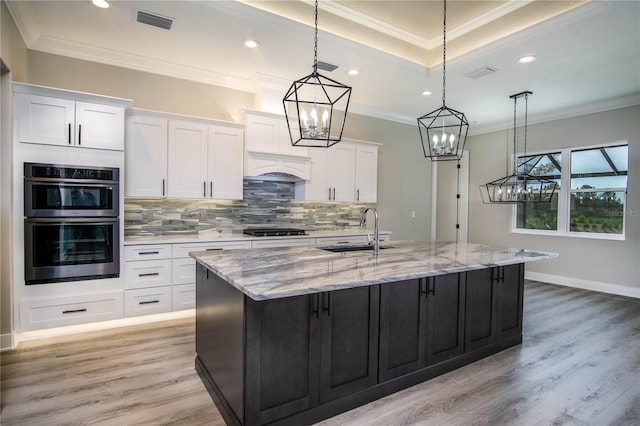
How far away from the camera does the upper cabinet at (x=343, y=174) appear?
508 cm

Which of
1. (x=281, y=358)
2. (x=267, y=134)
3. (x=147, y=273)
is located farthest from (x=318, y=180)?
(x=281, y=358)

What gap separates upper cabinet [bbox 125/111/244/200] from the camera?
3.81 m

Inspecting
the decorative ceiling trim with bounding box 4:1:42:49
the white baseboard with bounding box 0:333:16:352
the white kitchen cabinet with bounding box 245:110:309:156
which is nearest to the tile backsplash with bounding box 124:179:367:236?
the white kitchen cabinet with bounding box 245:110:309:156

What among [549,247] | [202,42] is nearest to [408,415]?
[202,42]

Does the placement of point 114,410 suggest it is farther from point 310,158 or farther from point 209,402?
point 310,158

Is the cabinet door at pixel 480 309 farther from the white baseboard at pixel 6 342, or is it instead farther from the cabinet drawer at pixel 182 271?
the white baseboard at pixel 6 342

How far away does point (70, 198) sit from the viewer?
3295 mm

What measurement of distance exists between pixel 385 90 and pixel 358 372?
3.91m

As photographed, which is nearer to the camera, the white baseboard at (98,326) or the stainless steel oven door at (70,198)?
the stainless steel oven door at (70,198)

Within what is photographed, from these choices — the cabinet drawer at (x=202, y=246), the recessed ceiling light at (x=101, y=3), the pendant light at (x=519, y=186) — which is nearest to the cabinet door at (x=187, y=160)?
the cabinet drawer at (x=202, y=246)

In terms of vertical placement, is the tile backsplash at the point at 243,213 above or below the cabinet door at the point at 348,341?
above

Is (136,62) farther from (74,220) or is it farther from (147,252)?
(147,252)

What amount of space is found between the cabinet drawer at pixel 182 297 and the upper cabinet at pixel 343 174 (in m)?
1.98

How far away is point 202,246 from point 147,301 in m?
0.79
